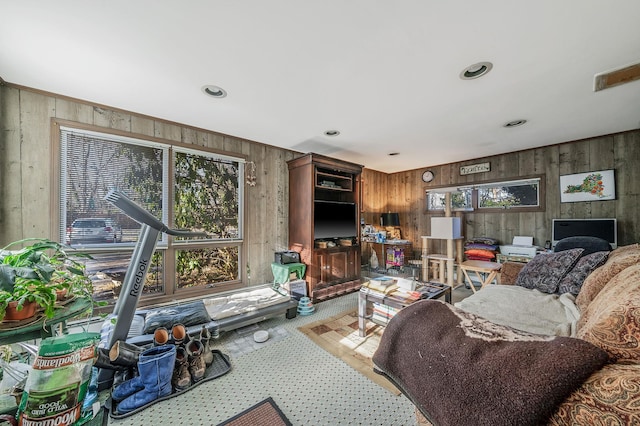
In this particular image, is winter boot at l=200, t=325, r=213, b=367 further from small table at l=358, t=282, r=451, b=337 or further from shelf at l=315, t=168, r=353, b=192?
shelf at l=315, t=168, r=353, b=192

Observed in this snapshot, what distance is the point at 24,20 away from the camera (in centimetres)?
146

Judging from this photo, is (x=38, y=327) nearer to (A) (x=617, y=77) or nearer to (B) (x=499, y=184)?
(A) (x=617, y=77)

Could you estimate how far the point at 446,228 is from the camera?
4.11 m

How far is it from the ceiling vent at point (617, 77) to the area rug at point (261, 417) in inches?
137

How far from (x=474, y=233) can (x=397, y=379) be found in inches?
175

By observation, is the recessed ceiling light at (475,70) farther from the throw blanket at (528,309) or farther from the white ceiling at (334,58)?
the throw blanket at (528,309)

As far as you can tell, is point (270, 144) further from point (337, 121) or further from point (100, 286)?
point (100, 286)

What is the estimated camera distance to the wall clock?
16.7 ft

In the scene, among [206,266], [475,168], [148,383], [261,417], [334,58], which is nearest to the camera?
[261,417]

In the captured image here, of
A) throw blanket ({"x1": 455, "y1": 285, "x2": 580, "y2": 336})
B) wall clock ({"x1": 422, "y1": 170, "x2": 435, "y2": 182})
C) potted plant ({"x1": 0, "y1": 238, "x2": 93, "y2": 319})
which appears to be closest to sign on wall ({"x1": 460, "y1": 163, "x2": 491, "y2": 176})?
wall clock ({"x1": 422, "y1": 170, "x2": 435, "y2": 182})

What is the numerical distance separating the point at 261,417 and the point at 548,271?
110 inches

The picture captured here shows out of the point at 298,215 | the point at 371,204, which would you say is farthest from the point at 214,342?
the point at 371,204

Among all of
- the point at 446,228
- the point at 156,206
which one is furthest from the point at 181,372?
the point at 446,228

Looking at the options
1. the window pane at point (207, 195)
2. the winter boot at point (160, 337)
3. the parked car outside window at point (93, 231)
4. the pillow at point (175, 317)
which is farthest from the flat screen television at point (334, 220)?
the parked car outside window at point (93, 231)
